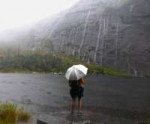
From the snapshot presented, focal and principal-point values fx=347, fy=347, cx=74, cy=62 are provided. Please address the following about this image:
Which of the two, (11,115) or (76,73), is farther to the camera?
(76,73)

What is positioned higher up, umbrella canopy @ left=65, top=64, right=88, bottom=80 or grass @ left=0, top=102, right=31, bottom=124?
umbrella canopy @ left=65, top=64, right=88, bottom=80

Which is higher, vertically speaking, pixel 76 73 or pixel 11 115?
pixel 76 73

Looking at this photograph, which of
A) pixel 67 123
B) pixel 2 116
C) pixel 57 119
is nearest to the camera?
pixel 2 116

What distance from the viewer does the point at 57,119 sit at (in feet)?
87.9

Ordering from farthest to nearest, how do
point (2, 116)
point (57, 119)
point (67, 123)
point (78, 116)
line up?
point (78, 116), point (57, 119), point (67, 123), point (2, 116)

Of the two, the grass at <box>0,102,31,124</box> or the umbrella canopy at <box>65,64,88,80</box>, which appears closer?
the grass at <box>0,102,31,124</box>

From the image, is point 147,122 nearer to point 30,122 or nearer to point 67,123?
point 67,123

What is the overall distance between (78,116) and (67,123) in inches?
138

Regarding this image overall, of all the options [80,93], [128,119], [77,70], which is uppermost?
[77,70]

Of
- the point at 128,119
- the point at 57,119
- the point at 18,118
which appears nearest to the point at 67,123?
the point at 57,119

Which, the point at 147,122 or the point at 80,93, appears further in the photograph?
the point at 80,93

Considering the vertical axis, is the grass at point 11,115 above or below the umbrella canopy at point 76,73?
below

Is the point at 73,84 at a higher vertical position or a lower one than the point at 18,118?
higher

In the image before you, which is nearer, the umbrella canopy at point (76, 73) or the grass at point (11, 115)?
the grass at point (11, 115)
